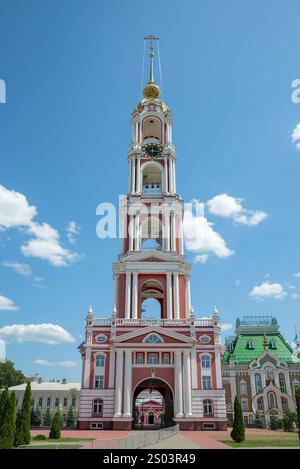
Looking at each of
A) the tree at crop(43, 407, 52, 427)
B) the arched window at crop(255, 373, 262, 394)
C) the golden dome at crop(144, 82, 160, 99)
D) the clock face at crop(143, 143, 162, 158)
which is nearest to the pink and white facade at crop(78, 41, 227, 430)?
the clock face at crop(143, 143, 162, 158)

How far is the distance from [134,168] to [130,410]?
30.8 metres

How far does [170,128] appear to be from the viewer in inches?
2329

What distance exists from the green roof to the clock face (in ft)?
110

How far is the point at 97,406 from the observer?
4097cm

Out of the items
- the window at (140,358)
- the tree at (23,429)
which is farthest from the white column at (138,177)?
the tree at (23,429)

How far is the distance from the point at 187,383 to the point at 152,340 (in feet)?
18.1

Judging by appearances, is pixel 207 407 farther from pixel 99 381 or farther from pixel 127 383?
pixel 99 381

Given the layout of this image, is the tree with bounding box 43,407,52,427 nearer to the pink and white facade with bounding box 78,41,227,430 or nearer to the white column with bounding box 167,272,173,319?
the pink and white facade with bounding box 78,41,227,430

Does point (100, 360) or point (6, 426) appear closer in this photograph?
point (6, 426)

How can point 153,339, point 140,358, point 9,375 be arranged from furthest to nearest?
point 9,375, point 153,339, point 140,358

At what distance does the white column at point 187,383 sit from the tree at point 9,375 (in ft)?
180

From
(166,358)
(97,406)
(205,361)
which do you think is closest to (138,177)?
(166,358)

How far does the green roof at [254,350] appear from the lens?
63281mm
